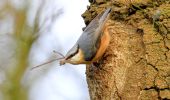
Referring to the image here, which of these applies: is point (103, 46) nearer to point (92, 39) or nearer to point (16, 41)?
point (92, 39)

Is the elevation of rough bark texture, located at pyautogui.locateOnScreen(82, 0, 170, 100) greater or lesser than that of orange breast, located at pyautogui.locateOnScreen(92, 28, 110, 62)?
lesser

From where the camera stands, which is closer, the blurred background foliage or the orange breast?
the orange breast

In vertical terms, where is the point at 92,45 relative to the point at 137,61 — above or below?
above

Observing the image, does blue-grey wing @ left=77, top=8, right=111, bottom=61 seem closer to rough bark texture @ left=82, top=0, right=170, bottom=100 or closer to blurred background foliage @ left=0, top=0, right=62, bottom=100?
rough bark texture @ left=82, top=0, right=170, bottom=100

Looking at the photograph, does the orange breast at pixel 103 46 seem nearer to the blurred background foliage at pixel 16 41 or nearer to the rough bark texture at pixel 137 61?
the rough bark texture at pixel 137 61

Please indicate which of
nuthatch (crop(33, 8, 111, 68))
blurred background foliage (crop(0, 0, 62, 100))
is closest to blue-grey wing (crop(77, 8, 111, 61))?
nuthatch (crop(33, 8, 111, 68))

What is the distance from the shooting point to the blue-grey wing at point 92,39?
1533mm

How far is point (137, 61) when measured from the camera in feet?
5.17

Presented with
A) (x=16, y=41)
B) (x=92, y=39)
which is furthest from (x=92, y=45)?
(x=16, y=41)

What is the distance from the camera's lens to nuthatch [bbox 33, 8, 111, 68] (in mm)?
1532

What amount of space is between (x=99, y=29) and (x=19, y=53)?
1.95m

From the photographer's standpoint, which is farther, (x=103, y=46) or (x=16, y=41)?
(x=16, y=41)

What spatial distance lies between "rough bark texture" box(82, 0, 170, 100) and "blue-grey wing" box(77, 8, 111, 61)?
0.23 ft

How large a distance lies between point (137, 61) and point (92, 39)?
212 mm
